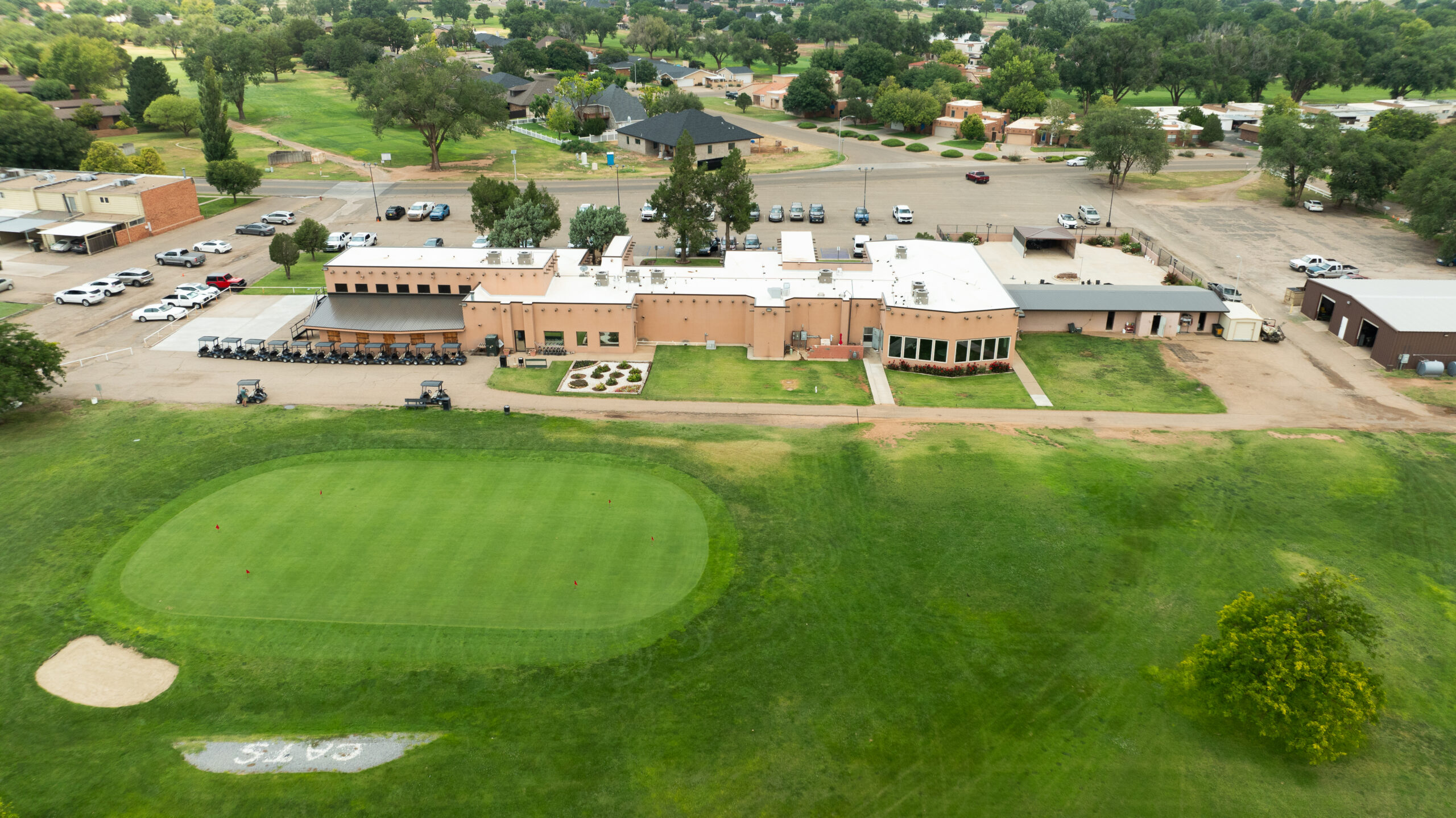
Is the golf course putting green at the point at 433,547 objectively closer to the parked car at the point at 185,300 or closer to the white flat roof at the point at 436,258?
the white flat roof at the point at 436,258

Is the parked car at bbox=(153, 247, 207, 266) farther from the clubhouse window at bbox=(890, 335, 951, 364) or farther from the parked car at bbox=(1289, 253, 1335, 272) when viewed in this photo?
the parked car at bbox=(1289, 253, 1335, 272)

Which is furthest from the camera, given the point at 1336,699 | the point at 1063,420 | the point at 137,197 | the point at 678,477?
the point at 137,197

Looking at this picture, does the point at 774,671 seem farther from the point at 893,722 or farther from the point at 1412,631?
the point at 1412,631

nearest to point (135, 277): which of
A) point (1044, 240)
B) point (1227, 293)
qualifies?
point (1044, 240)

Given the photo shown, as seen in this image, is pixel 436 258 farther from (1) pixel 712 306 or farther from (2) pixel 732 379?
(2) pixel 732 379

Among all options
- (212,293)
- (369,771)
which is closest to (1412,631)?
(369,771)

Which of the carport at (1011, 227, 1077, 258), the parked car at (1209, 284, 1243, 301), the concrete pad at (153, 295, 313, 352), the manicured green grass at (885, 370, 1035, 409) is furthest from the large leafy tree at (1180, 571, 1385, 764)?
the concrete pad at (153, 295, 313, 352)

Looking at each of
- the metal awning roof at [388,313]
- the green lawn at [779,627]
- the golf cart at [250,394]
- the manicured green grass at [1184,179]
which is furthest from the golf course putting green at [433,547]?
the manicured green grass at [1184,179]
